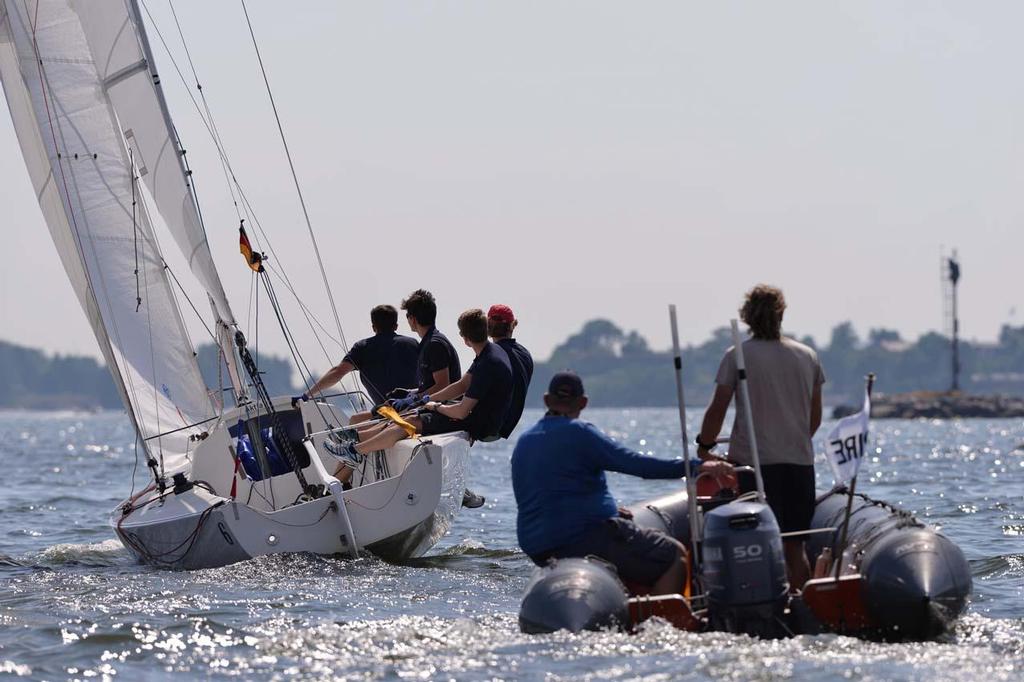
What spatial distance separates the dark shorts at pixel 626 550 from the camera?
8969mm

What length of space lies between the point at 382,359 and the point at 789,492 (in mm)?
5620

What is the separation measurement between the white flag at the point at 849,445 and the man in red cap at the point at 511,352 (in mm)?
4211

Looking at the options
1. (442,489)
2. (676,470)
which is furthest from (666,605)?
(442,489)

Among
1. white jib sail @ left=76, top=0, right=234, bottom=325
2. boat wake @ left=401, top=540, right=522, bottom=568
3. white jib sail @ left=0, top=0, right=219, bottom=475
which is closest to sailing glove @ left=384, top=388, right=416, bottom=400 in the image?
boat wake @ left=401, top=540, right=522, bottom=568

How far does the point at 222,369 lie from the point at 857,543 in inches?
283

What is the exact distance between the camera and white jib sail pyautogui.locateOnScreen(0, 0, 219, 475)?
14.8 meters

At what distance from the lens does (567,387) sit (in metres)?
8.90

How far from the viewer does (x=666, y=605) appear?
8.67 m

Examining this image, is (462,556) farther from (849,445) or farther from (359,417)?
(849,445)

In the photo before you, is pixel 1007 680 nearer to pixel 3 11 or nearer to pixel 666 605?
pixel 666 605

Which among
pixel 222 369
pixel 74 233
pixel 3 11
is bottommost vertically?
pixel 222 369

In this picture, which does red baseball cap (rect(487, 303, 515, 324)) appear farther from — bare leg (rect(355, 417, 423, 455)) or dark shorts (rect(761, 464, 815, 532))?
dark shorts (rect(761, 464, 815, 532))

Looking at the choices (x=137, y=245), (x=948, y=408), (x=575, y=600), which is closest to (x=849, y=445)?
(x=575, y=600)

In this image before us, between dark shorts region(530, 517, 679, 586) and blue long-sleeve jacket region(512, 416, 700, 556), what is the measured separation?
0.06 meters
